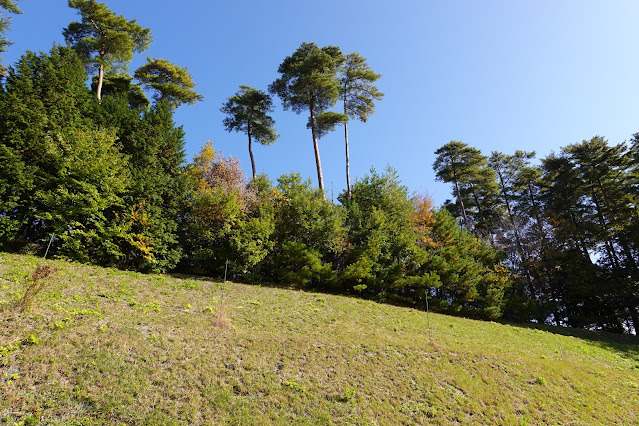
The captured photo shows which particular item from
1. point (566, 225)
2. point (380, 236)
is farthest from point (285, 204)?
point (566, 225)

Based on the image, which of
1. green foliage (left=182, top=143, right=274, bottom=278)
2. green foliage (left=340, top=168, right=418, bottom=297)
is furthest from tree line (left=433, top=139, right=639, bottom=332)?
green foliage (left=182, top=143, right=274, bottom=278)

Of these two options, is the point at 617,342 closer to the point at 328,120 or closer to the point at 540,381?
the point at 540,381

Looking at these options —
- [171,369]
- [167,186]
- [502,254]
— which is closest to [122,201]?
[167,186]

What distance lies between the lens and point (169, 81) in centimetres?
2409

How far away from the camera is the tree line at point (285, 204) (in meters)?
12.6

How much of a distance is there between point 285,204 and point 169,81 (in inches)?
585

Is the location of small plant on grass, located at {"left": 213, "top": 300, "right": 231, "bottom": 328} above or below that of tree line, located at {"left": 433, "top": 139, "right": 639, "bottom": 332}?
below

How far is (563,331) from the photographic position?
69.7 ft

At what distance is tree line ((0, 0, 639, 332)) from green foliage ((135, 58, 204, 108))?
12 centimetres

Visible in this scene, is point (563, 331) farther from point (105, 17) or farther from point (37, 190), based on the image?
point (105, 17)

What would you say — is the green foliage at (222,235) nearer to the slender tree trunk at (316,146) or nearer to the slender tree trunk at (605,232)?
the slender tree trunk at (316,146)

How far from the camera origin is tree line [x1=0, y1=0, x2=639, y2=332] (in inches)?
498

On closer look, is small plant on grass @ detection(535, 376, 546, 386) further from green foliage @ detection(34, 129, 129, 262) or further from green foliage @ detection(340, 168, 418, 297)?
green foliage @ detection(34, 129, 129, 262)

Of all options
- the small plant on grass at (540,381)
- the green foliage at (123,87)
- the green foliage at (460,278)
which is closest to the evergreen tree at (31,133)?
the green foliage at (123,87)
